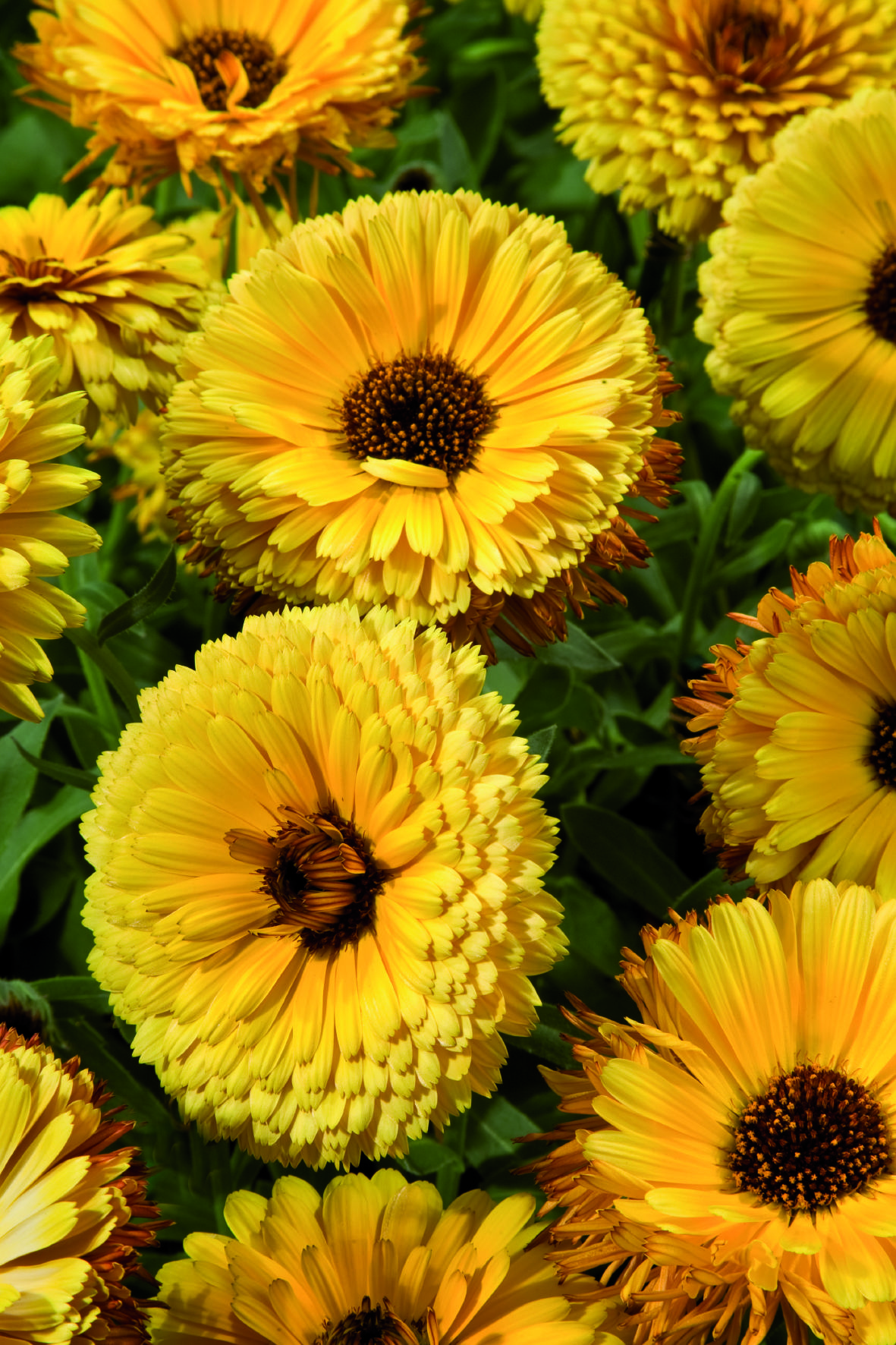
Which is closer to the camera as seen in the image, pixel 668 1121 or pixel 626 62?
pixel 668 1121

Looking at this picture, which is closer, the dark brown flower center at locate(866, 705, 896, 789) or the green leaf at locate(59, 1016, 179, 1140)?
the dark brown flower center at locate(866, 705, 896, 789)

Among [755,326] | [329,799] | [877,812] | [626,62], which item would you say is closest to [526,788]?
[329,799]

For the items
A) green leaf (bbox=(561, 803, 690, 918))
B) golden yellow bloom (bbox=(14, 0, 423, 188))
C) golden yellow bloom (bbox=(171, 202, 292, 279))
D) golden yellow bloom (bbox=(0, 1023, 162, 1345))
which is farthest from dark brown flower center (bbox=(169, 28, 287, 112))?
golden yellow bloom (bbox=(0, 1023, 162, 1345))

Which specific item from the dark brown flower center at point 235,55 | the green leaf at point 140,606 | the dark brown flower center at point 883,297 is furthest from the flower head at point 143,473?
the dark brown flower center at point 883,297

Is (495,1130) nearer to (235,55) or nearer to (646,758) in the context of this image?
(646,758)

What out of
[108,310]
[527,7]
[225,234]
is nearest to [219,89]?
[225,234]

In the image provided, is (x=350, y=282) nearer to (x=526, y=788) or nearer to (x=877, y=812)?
(x=526, y=788)

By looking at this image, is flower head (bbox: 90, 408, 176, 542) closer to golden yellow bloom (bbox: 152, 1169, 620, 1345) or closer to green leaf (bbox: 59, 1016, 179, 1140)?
green leaf (bbox: 59, 1016, 179, 1140)
